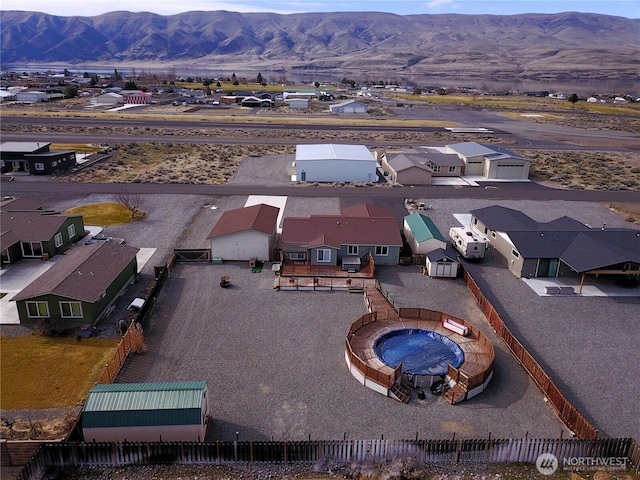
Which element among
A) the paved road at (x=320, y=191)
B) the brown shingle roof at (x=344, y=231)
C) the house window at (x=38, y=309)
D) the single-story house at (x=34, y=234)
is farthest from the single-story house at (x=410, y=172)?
the house window at (x=38, y=309)

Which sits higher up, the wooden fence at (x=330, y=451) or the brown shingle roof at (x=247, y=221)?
the brown shingle roof at (x=247, y=221)

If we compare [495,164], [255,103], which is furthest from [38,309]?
[255,103]

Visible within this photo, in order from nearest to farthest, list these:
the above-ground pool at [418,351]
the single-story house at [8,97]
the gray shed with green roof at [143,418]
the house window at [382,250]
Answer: the gray shed with green roof at [143,418] → the above-ground pool at [418,351] → the house window at [382,250] → the single-story house at [8,97]

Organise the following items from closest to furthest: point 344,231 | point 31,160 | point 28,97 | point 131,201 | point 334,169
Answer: point 344,231 → point 131,201 → point 31,160 → point 334,169 → point 28,97

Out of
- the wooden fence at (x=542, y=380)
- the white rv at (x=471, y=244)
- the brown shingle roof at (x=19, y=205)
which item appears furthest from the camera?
the brown shingle roof at (x=19, y=205)

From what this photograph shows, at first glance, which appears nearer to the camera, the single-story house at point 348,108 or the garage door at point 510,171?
the garage door at point 510,171

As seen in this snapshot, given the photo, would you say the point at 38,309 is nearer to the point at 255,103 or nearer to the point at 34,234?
the point at 34,234

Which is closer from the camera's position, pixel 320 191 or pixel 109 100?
pixel 320 191

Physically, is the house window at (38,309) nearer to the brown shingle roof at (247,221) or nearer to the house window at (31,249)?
the house window at (31,249)
